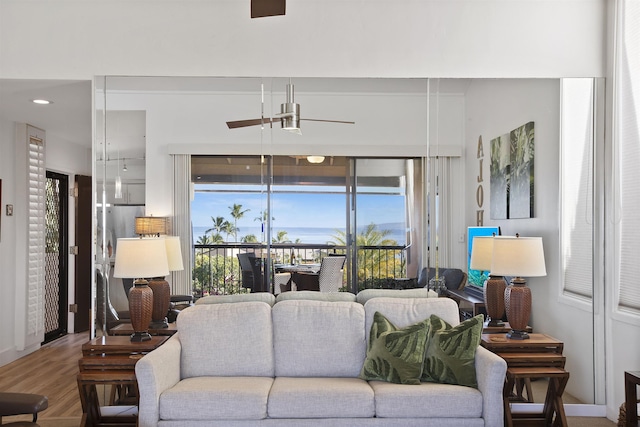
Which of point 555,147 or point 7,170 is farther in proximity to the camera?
point 7,170

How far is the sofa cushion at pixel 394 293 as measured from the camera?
12.8 feet

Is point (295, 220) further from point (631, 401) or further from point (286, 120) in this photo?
point (631, 401)

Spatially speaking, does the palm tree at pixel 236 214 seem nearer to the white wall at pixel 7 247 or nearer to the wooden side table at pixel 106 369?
the wooden side table at pixel 106 369

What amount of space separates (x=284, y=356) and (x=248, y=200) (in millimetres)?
1114

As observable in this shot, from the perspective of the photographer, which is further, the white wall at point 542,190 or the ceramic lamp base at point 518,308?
the white wall at point 542,190

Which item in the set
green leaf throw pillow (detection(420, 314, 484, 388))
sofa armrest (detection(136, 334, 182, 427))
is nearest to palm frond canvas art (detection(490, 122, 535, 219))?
green leaf throw pillow (detection(420, 314, 484, 388))

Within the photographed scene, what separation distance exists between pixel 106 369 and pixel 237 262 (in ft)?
3.56

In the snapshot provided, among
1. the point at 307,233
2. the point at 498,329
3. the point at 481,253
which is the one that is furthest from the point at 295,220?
the point at 498,329

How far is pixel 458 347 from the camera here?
134 inches

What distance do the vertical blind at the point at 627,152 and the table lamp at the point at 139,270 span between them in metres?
3.00

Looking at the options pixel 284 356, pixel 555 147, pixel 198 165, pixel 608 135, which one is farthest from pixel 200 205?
pixel 608 135

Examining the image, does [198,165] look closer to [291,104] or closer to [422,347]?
[291,104]

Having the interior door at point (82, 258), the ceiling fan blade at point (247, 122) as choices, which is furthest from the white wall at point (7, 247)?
the ceiling fan blade at point (247, 122)

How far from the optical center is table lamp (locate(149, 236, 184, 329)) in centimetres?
395
